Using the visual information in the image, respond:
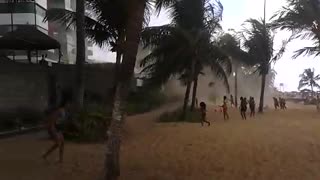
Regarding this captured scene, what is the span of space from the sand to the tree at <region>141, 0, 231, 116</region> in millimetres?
9428

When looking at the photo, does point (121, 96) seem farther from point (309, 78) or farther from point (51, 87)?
point (309, 78)

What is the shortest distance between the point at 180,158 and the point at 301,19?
14.9m

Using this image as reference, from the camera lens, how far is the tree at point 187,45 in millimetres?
26219

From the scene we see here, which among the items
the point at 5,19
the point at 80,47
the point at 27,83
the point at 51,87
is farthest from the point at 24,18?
the point at 80,47

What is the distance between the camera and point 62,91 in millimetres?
22922

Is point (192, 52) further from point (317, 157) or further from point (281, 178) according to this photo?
point (281, 178)

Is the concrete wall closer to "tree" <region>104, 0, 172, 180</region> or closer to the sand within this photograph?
the sand

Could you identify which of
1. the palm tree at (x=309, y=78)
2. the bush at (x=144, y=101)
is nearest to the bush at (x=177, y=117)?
the bush at (x=144, y=101)

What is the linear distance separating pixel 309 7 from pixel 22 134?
586 inches

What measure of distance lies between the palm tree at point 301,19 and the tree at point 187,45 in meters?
3.39

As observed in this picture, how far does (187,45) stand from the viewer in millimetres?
26312

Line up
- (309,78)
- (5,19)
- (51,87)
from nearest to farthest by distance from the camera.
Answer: (51,87) → (5,19) → (309,78)

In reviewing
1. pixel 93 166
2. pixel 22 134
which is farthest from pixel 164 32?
pixel 93 166

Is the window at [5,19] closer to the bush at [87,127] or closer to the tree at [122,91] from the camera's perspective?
the bush at [87,127]
